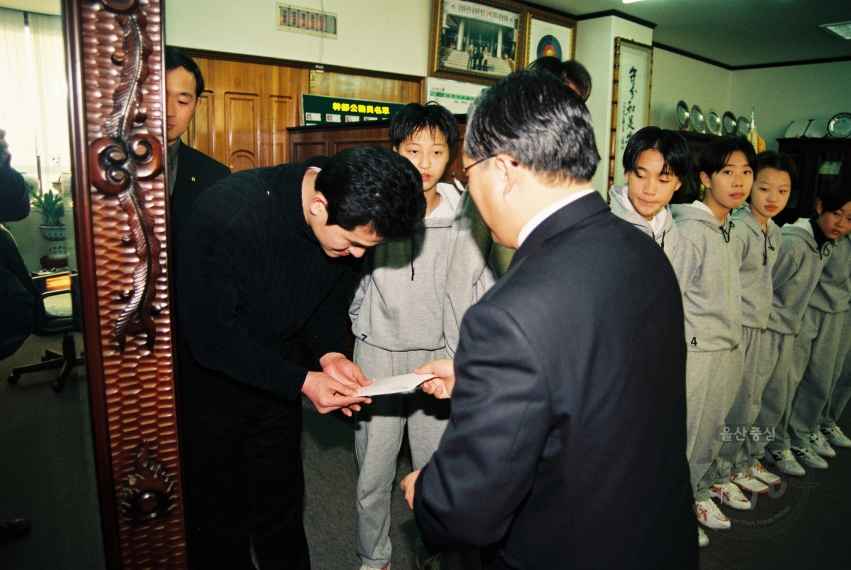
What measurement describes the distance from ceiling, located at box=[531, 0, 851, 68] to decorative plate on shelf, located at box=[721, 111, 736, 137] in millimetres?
883

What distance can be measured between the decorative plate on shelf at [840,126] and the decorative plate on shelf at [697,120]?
1.71 m

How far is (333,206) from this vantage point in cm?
119

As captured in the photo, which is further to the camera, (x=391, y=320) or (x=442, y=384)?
(x=391, y=320)

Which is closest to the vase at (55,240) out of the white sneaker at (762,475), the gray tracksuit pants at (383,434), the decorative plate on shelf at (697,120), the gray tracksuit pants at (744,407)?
the gray tracksuit pants at (383,434)

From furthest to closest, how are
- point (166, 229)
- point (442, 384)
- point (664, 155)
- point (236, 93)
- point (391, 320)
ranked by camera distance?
point (236, 93), point (664, 155), point (391, 320), point (442, 384), point (166, 229)

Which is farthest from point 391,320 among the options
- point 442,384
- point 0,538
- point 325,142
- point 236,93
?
point 236,93

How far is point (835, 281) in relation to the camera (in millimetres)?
2799

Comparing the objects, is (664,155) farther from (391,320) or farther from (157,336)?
(157,336)

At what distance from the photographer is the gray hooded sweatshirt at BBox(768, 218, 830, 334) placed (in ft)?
8.28

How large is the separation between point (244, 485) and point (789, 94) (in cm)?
906

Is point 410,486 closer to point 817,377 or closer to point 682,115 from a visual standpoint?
point 817,377

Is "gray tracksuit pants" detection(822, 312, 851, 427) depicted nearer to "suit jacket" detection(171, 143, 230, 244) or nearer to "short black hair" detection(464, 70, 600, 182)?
"short black hair" detection(464, 70, 600, 182)

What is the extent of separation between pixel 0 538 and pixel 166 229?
582 millimetres

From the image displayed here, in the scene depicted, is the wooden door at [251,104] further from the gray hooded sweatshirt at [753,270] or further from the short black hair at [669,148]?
the gray hooded sweatshirt at [753,270]
